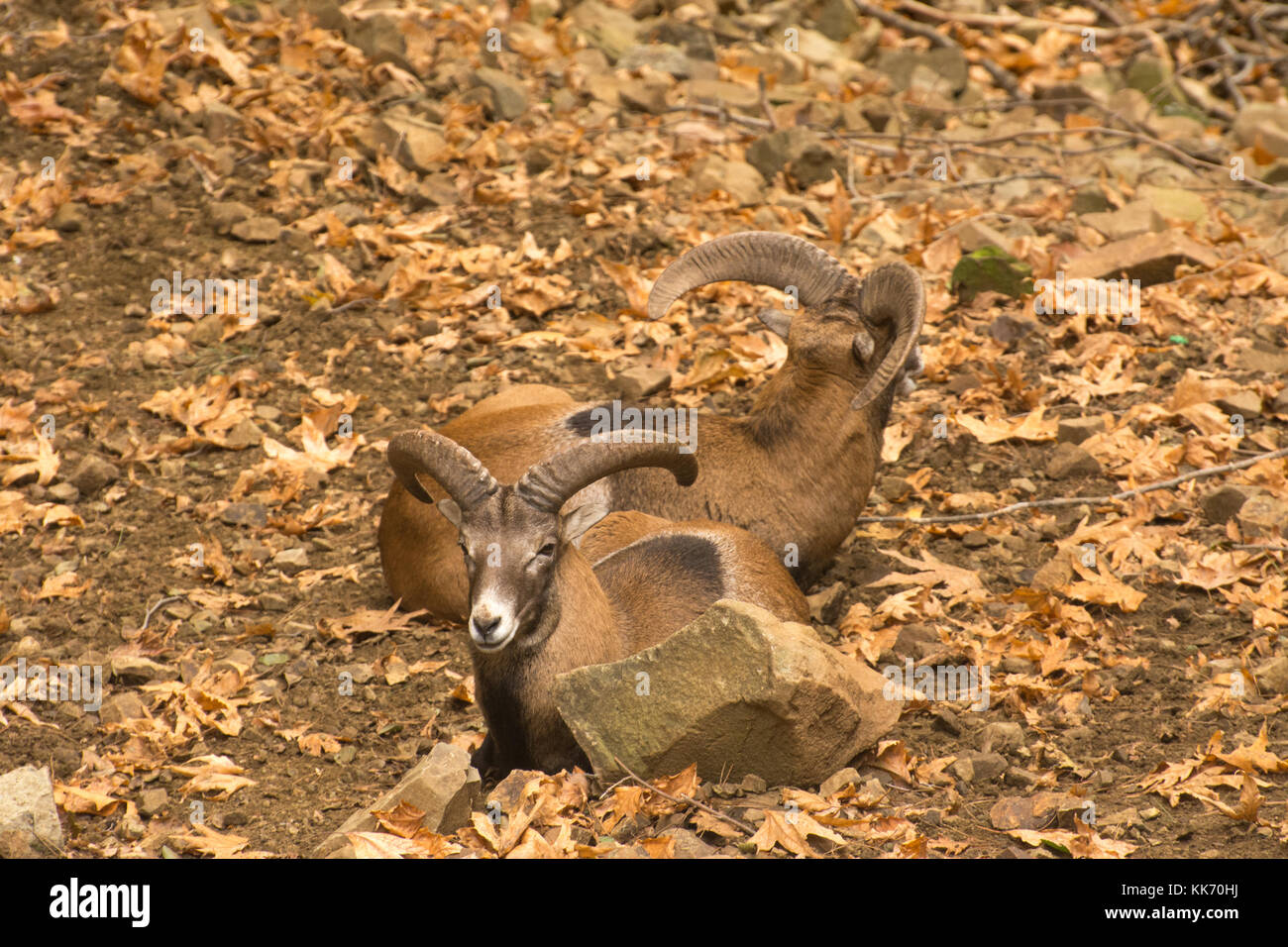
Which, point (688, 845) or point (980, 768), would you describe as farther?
point (980, 768)

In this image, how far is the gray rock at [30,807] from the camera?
16.9ft

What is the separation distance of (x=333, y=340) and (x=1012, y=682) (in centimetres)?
546

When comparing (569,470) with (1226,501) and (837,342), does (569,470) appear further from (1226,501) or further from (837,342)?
(1226,501)

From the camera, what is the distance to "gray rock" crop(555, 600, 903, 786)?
5180mm

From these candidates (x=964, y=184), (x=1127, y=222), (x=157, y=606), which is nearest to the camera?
(x=157, y=606)

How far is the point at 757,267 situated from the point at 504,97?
16.6ft

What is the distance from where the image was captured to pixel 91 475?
826cm

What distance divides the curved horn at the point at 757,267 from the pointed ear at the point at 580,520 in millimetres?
1920

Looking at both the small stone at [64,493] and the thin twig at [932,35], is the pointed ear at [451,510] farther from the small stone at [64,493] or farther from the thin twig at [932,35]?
the thin twig at [932,35]

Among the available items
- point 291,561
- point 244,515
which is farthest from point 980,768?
point 244,515

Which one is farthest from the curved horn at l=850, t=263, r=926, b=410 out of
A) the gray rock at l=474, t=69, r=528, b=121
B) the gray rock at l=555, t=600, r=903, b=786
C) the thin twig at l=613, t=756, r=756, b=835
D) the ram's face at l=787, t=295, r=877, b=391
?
the gray rock at l=474, t=69, r=528, b=121

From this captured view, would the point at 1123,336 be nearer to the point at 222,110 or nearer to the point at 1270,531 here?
the point at 1270,531

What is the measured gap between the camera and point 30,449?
8.41 m

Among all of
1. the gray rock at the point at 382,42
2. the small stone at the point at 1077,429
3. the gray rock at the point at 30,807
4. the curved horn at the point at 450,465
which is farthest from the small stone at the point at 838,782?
the gray rock at the point at 382,42
